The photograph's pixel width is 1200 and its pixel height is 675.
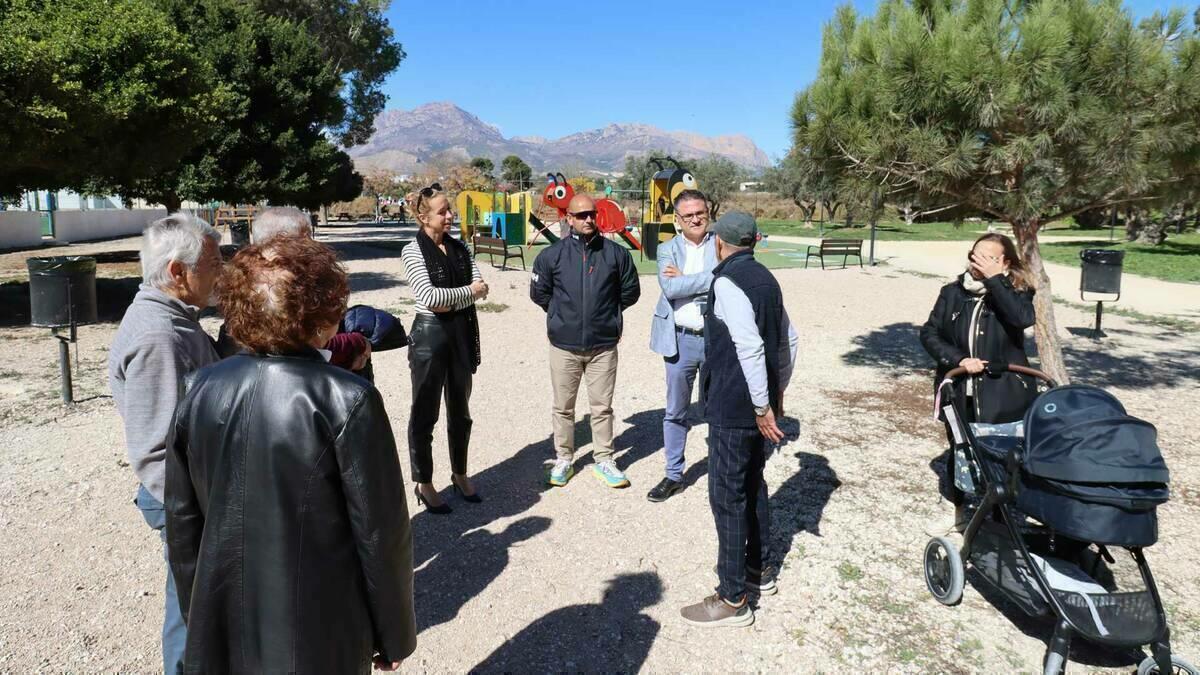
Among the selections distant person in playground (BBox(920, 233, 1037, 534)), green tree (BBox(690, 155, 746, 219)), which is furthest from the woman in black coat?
green tree (BBox(690, 155, 746, 219))

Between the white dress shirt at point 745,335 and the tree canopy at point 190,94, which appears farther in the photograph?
the tree canopy at point 190,94

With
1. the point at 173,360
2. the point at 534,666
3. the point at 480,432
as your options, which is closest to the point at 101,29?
the point at 480,432

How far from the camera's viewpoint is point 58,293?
22.4 feet

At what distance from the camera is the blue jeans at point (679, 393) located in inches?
176

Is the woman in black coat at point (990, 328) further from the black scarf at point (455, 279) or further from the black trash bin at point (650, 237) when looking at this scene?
the black trash bin at point (650, 237)

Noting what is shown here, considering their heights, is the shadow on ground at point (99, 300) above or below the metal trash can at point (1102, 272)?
below

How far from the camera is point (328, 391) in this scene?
156cm

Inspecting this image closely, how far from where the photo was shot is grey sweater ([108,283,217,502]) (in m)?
2.20

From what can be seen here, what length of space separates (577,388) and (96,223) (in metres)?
34.3

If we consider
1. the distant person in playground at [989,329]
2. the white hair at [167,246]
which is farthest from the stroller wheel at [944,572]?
the white hair at [167,246]

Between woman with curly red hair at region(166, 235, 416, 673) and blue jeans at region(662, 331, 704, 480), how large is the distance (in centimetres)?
297

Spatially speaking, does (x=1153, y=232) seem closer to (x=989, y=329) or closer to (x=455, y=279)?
(x=989, y=329)

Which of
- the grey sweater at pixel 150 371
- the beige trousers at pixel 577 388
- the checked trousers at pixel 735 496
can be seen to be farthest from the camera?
the beige trousers at pixel 577 388

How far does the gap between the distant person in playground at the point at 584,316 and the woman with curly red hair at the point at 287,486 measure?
2.79 metres
